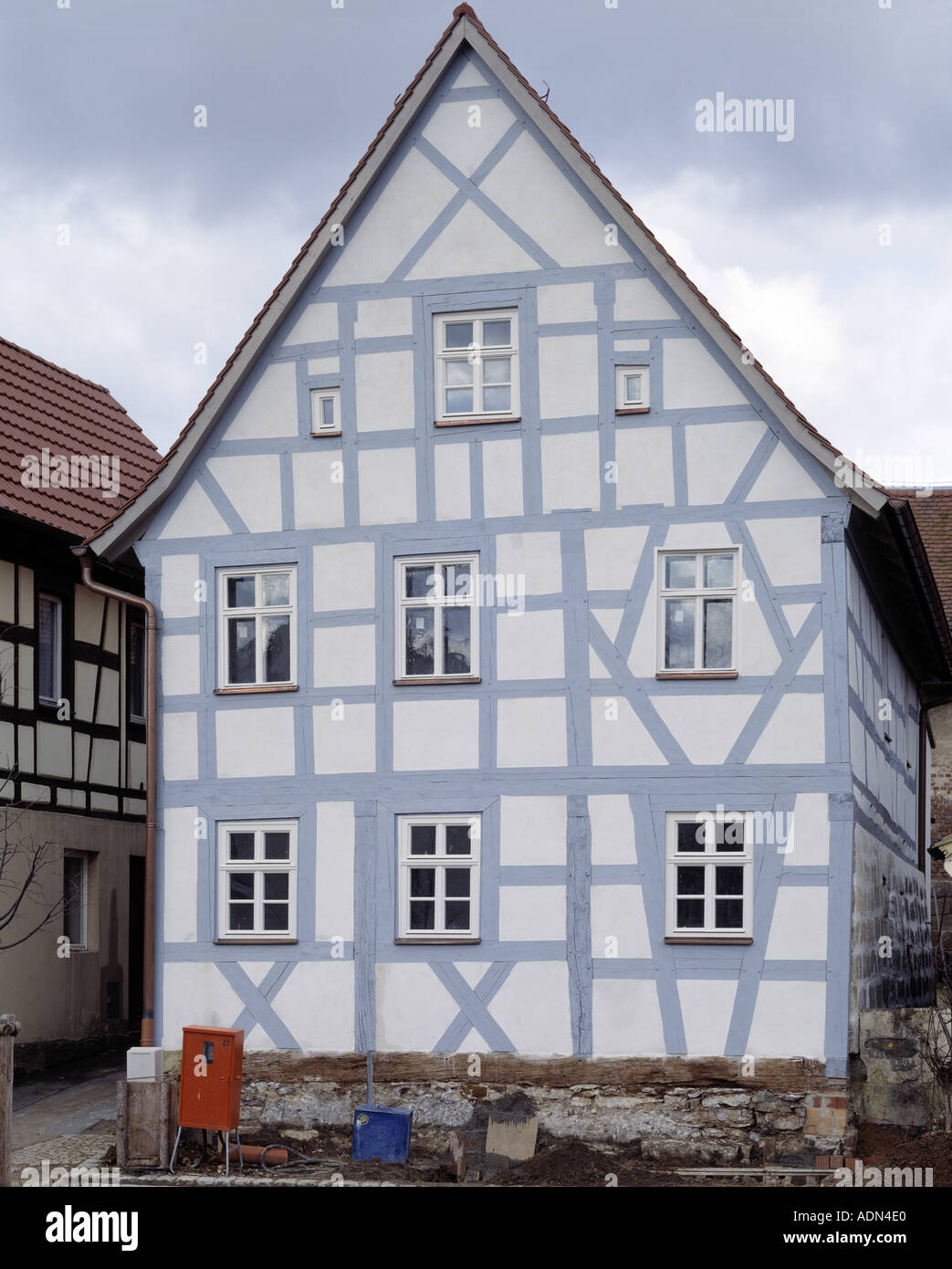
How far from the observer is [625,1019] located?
16.3m

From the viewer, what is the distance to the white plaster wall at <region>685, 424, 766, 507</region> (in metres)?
16.8

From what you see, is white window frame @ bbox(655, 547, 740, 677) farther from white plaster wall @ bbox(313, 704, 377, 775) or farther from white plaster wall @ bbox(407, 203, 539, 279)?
white plaster wall @ bbox(407, 203, 539, 279)

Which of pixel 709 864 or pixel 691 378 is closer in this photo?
pixel 709 864

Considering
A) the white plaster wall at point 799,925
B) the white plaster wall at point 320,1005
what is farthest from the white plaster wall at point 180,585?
the white plaster wall at point 799,925

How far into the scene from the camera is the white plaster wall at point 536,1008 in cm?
1645

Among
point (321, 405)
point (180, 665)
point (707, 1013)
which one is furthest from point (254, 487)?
point (707, 1013)

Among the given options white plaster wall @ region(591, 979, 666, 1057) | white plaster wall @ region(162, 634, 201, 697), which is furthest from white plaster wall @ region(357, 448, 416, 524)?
white plaster wall @ region(591, 979, 666, 1057)

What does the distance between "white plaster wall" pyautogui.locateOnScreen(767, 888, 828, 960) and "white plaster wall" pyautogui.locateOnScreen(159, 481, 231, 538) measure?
274 inches

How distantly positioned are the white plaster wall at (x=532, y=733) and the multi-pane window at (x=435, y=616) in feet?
2.27

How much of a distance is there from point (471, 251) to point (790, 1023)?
8.36 m

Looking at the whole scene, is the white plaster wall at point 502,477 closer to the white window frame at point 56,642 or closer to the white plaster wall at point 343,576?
the white plaster wall at point 343,576

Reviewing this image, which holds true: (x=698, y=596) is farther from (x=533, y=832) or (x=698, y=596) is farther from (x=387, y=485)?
(x=387, y=485)
